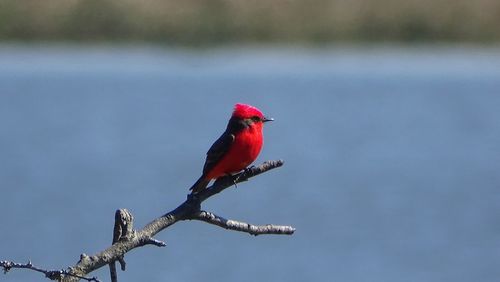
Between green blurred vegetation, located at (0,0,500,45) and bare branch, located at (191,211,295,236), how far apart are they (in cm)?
1901

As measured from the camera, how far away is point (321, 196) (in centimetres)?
1543

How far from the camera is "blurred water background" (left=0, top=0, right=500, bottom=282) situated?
1240cm

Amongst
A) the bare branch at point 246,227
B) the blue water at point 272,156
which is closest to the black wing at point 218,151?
the bare branch at point 246,227

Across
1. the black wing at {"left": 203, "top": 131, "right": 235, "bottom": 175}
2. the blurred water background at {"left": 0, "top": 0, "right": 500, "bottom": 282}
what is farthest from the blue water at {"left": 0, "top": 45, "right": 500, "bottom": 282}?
the black wing at {"left": 203, "top": 131, "right": 235, "bottom": 175}

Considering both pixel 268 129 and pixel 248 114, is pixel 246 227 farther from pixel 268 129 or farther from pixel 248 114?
pixel 268 129

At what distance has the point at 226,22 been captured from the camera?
2261cm

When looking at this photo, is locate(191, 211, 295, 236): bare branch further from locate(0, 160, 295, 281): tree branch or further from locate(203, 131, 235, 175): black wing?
locate(203, 131, 235, 175): black wing

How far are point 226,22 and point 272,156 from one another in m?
5.88

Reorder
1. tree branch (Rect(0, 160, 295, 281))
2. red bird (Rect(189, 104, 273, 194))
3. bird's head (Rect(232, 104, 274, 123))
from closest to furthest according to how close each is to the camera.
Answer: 1. tree branch (Rect(0, 160, 295, 281))
2. red bird (Rect(189, 104, 273, 194))
3. bird's head (Rect(232, 104, 274, 123))

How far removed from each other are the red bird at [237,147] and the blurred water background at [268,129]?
5993mm

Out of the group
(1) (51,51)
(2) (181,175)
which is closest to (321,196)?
(2) (181,175)

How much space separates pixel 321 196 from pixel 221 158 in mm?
10776

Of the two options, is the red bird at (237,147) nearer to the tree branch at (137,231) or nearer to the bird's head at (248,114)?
the bird's head at (248,114)

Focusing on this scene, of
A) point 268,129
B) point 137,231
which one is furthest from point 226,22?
point 137,231
